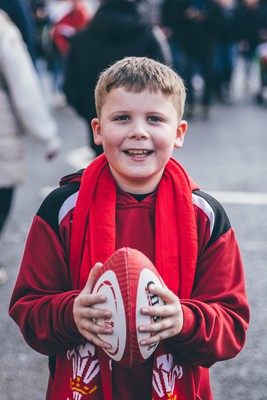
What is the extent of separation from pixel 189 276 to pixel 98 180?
0.40m

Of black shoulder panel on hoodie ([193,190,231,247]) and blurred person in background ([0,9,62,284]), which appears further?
blurred person in background ([0,9,62,284])

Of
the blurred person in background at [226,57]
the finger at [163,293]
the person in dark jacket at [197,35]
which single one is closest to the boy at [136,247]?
the finger at [163,293]

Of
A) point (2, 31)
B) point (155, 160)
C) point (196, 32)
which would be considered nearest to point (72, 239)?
point (155, 160)

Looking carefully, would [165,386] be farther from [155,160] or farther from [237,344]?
[155,160]

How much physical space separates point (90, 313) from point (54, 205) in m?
0.39

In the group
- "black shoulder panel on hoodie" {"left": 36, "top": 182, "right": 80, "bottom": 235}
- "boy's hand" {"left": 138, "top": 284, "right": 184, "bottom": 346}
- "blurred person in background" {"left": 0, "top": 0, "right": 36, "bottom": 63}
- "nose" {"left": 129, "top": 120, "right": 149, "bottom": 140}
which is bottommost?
"boy's hand" {"left": 138, "top": 284, "right": 184, "bottom": 346}

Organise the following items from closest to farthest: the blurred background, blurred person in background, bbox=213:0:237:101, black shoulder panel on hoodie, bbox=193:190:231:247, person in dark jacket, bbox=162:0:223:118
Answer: black shoulder panel on hoodie, bbox=193:190:231:247, the blurred background, person in dark jacket, bbox=162:0:223:118, blurred person in background, bbox=213:0:237:101

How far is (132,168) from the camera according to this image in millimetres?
2121

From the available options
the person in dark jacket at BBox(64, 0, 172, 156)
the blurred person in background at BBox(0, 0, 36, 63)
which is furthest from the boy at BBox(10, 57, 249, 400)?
the blurred person in background at BBox(0, 0, 36, 63)

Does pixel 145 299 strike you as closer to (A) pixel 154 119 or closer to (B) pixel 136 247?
(B) pixel 136 247

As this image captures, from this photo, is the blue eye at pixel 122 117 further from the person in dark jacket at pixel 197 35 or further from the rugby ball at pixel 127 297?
the person in dark jacket at pixel 197 35

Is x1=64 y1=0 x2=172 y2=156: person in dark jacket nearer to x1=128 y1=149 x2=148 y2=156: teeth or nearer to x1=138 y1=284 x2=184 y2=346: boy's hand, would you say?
x1=128 y1=149 x2=148 y2=156: teeth

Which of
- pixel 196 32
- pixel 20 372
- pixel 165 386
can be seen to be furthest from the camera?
pixel 196 32

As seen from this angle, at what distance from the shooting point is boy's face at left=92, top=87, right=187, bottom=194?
2090mm
